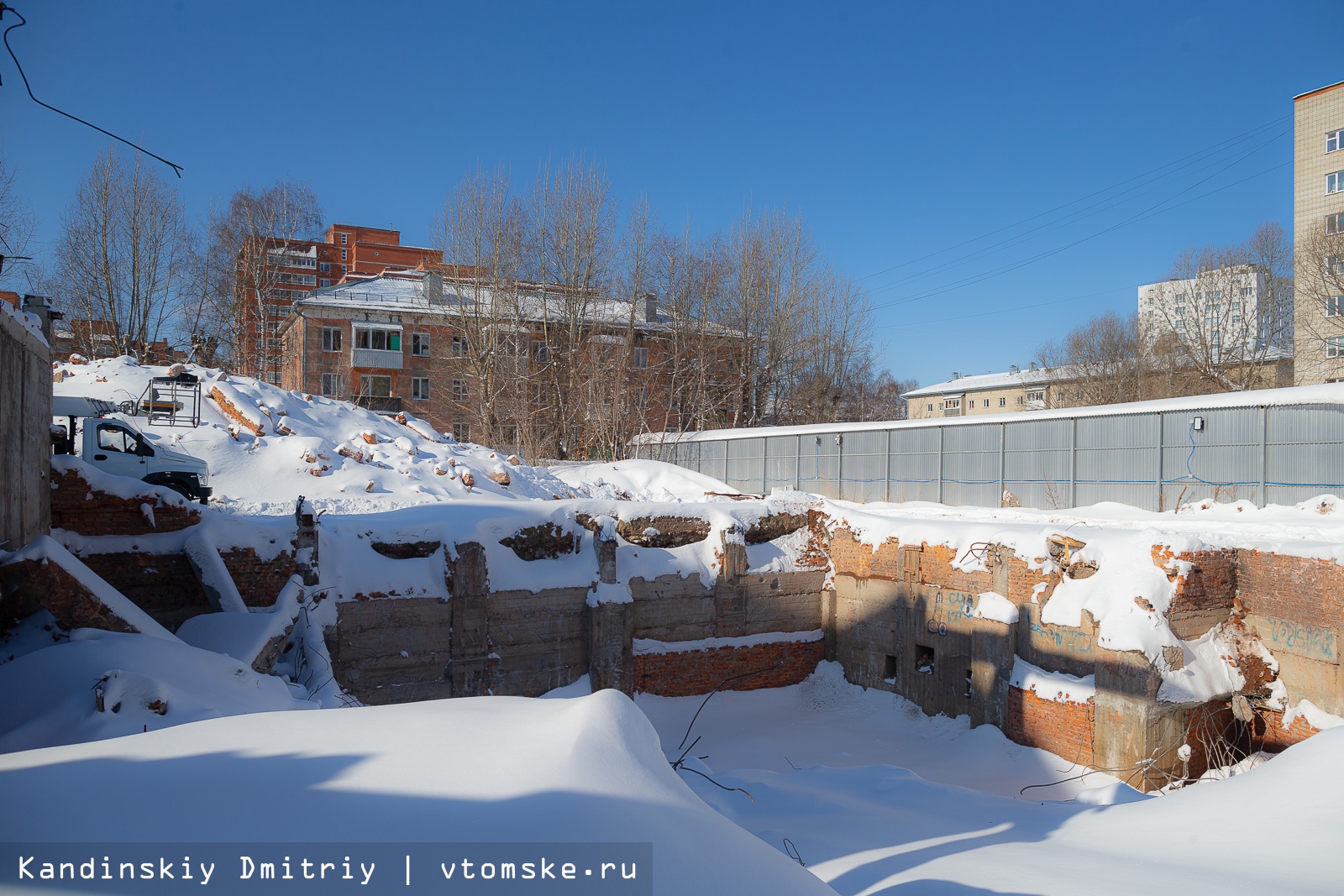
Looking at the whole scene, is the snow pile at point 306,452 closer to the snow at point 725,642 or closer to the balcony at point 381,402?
the snow at point 725,642

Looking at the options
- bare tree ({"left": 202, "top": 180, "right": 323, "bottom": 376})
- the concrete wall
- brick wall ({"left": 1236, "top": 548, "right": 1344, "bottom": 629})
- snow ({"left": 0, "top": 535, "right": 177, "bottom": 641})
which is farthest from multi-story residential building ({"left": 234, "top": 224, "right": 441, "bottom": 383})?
brick wall ({"left": 1236, "top": 548, "right": 1344, "bottom": 629})

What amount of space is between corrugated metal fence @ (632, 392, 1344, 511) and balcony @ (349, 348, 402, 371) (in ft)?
56.7

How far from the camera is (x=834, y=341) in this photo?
34.2 m

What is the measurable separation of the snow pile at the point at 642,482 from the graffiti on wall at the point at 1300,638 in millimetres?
11824

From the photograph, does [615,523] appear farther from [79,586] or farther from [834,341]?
[834,341]

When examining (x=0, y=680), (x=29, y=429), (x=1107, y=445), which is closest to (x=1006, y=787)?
(x=1107, y=445)

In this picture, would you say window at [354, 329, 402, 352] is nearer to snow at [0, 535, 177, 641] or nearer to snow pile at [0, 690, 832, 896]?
snow at [0, 535, 177, 641]

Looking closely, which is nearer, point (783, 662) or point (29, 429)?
point (29, 429)

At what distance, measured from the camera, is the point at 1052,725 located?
998 centimetres

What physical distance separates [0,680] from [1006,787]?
9903mm

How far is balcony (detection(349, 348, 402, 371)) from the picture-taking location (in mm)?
32469

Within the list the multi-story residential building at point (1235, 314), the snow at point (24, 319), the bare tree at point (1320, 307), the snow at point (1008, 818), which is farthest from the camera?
the multi-story residential building at point (1235, 314)

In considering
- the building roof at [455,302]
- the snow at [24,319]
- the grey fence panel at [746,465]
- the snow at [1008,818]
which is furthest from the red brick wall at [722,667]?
the building roof at [455,302]

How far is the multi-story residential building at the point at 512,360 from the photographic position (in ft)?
92.5
